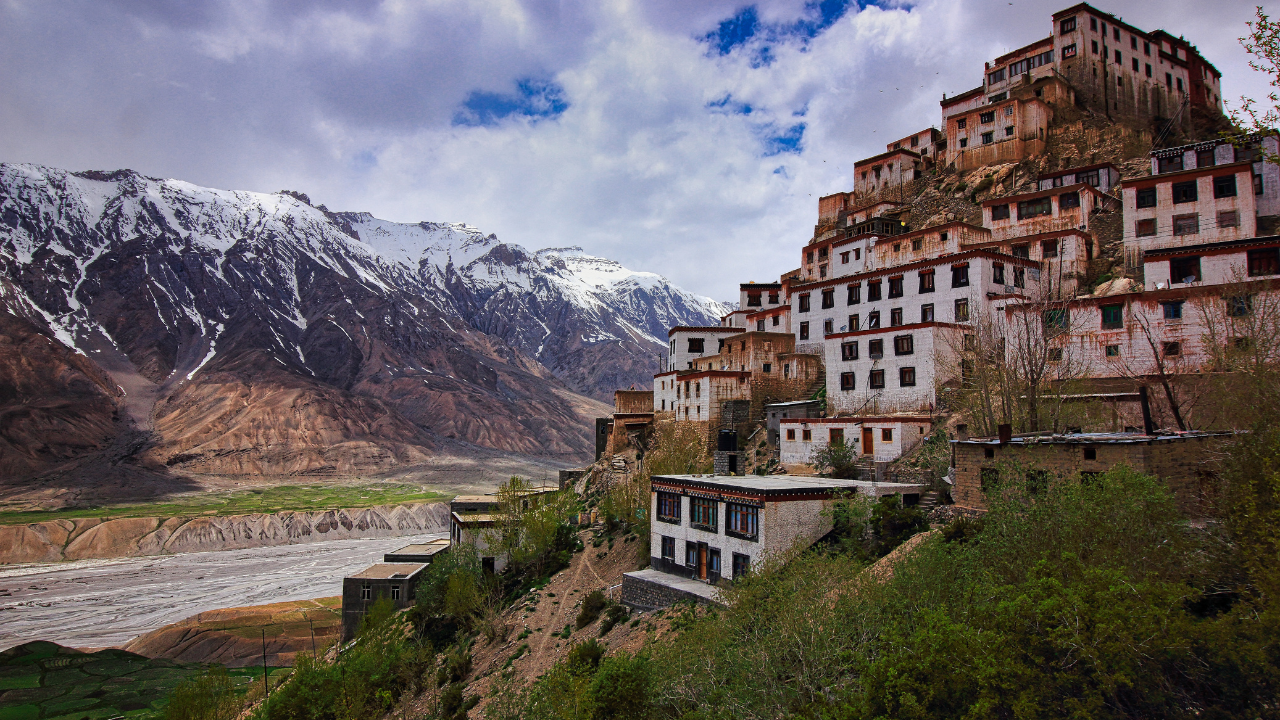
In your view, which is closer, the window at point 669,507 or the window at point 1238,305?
the window at point 1238,305

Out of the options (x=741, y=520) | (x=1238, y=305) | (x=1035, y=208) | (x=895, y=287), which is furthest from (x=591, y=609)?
(x=1035, y=208)

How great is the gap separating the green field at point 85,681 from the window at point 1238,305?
177 feet

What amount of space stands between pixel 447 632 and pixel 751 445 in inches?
790

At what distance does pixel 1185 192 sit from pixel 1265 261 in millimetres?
7850

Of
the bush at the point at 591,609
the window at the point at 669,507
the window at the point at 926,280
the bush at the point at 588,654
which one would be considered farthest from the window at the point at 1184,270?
the bush at the point at 588,654

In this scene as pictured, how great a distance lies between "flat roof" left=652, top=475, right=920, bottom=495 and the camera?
27906 millimetres

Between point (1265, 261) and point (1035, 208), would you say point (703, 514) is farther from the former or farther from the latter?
point (1035, 208)

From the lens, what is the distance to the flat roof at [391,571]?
52500 millimetres

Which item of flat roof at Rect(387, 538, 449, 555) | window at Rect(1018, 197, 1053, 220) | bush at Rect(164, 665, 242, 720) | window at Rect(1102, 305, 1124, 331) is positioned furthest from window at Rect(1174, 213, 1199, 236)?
flat roof at Rect(387, 538, 449, 555)

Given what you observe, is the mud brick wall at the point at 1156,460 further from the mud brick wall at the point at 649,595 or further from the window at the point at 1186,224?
the window at the point at 1186,224

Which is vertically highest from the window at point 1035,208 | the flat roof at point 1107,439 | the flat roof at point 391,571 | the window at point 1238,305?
the window at point 1035,208

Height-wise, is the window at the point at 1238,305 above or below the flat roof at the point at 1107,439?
above

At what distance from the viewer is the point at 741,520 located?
28250 mm

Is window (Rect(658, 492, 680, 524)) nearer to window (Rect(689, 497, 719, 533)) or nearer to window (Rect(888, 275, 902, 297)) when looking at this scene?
window (Rect(689, 497, 719, 533))
